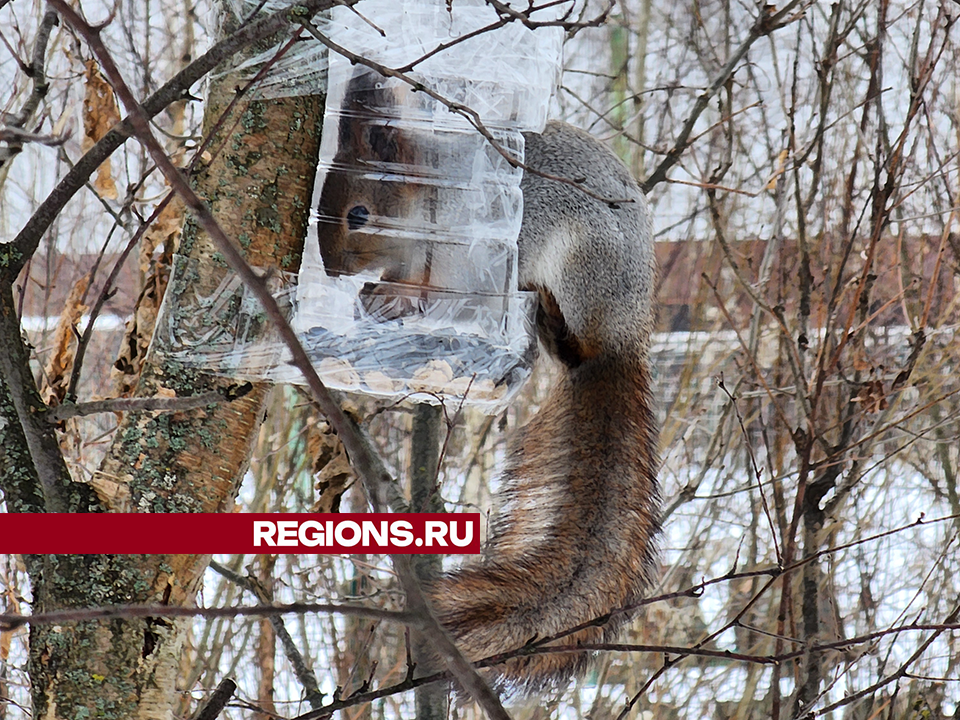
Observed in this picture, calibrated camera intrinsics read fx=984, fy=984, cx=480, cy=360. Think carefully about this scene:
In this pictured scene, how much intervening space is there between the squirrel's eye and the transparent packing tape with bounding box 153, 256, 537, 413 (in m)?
0.14

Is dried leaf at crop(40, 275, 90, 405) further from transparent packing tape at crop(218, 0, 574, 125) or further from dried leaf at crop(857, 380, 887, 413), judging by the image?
dried leaf at crop(857, 380, 887, 413)

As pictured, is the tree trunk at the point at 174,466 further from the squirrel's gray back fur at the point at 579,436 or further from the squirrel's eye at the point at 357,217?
the squirrel's gray back fur at the point at 579,436

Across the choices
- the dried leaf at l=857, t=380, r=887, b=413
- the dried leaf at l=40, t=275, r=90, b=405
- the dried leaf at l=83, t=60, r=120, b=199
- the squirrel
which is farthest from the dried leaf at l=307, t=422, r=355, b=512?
the dried leaf at l=857, t=380, r=887, b=413

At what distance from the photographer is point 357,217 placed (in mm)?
1703

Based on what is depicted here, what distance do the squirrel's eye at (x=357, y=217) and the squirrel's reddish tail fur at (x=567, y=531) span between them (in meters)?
0.53

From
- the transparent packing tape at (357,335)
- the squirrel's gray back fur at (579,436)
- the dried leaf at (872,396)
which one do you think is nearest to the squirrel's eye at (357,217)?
the transparent packing tape at (357,335)

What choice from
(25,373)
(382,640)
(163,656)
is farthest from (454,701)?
(382,640)

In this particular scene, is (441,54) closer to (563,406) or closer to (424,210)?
(424,210)

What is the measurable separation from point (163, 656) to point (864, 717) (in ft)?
6.82

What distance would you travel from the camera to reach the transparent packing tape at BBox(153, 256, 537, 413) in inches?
57.2

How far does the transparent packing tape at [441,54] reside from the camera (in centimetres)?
150

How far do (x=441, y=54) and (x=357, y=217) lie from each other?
0.33m

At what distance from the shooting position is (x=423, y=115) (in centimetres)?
163

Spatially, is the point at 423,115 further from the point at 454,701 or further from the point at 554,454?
the point at 454,701
